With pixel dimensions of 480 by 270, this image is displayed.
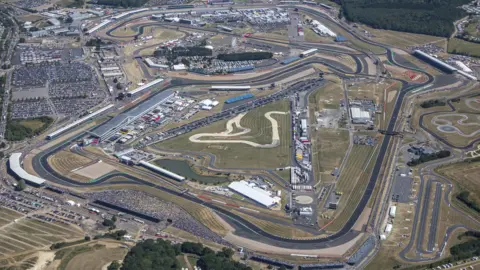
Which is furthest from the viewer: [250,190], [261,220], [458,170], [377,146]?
[377,146]

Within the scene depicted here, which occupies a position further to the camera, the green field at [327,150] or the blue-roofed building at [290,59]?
the blue-roofed building at [290,59]

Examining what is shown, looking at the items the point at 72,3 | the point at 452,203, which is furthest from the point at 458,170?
the point at 72,3

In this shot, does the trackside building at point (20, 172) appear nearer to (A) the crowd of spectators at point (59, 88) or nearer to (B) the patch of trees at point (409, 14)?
(A) the crowd of spectators at point (59, 88)

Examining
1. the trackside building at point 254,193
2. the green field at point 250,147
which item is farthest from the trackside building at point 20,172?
the trackside building at point 254,193

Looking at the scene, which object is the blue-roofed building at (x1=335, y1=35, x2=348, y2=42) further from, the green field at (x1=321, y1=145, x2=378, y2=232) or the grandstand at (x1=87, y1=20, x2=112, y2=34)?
the grandstand at (x1=87, y1=20, x2=112, y2=34)

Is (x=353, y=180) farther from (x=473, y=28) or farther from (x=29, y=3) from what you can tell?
(x=29, y=3)

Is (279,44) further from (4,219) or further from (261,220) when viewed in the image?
(4,219)

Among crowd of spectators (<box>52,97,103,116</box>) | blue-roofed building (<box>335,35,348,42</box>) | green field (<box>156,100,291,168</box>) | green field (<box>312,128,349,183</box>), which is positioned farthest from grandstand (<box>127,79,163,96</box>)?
blue-roofed building (<box>335,35,348,42</box>)
